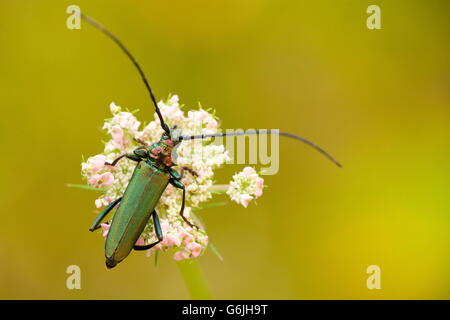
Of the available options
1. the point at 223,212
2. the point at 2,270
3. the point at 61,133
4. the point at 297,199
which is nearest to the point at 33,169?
the point at 61,133

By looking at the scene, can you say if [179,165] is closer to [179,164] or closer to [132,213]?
[179,164]

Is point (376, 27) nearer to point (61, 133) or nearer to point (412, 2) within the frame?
point (412, 2)

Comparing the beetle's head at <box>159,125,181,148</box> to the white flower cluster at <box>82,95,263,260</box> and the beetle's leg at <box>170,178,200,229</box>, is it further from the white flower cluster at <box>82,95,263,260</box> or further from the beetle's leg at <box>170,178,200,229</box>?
the beetle's leg at <box>170,178,200,229</box>

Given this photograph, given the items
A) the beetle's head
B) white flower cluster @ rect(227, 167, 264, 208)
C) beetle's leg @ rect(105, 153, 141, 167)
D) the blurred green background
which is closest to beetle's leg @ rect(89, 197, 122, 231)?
beetle's leg @ rect(105, 153, 141, 167)

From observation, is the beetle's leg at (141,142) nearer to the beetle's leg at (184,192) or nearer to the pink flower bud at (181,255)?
the beetle's leg at (184,192)

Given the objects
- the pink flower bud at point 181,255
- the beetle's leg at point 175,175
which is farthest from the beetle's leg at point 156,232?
the beetle's leg at point 175,175

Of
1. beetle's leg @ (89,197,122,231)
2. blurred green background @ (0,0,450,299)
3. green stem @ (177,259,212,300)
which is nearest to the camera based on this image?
beetle's leg @ (89,197,122,231)
